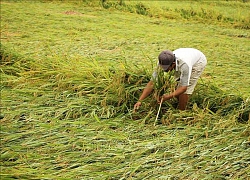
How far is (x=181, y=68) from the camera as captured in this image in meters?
2.32

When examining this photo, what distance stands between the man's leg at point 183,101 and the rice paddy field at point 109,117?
7 cm

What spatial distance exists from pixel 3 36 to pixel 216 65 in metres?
3.08

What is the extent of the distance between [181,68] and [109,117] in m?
0.72

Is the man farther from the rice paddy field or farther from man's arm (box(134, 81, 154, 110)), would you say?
the rice paddy field

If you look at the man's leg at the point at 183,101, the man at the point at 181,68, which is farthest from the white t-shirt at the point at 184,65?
the man's leg at the point at 183,101

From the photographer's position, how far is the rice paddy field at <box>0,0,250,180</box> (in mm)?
1847

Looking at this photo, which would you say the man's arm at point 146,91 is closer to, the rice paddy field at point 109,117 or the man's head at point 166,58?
the rice paddy field at point 109,117

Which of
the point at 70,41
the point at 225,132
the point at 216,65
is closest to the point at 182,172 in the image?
the point at 225,132

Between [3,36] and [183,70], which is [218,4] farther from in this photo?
[183,70]

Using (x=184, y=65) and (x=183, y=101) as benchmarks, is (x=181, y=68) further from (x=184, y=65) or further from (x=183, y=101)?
(x=183, y=101)

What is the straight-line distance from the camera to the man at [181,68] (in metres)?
2.27

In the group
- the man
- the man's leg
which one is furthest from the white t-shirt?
the man's leg

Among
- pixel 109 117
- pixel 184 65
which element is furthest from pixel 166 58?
pixel 109 117

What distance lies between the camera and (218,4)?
889 centimetres
